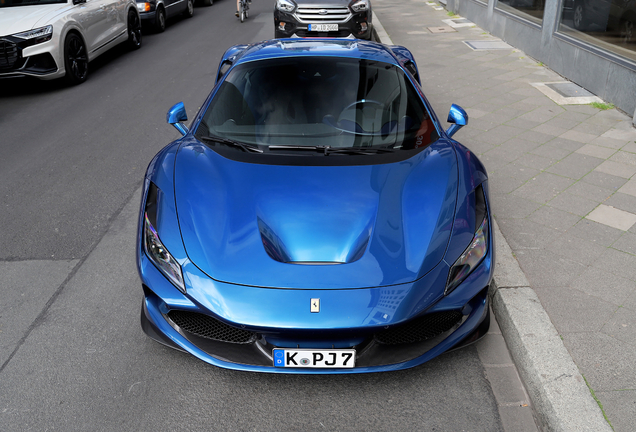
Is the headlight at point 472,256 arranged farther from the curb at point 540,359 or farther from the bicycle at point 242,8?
the bicycle at point 242,8

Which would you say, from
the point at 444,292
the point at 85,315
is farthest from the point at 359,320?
the point at 85,315

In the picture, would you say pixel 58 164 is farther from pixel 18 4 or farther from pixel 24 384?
pixel 18 4

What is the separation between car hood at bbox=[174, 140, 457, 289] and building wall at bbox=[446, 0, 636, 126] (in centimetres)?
461

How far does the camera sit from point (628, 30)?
690cm

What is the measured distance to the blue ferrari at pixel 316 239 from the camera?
237 cm

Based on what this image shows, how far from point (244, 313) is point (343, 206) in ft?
2.53

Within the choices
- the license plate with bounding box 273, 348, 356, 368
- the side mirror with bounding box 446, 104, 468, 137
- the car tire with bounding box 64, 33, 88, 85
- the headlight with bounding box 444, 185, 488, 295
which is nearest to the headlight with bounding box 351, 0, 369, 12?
the car tire with bounding box 64, 33, 88, 85

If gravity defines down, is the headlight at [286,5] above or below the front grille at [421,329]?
above

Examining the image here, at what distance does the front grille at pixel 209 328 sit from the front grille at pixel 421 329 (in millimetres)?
610

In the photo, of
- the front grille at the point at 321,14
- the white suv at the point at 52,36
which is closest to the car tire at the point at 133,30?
the white suv at the point at 52,36

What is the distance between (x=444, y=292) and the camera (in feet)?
8.04

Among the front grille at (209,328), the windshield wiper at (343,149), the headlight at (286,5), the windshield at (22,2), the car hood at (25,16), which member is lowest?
the front grille at (209,328)

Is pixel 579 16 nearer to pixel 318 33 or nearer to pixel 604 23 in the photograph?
pixel 604 23

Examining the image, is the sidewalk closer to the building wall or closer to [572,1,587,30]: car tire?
the building wall
